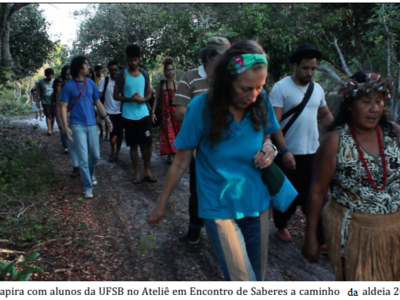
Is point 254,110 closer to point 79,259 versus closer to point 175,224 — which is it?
point 79,259

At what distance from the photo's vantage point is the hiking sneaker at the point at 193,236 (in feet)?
14.1

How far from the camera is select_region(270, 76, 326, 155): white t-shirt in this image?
13.5ft

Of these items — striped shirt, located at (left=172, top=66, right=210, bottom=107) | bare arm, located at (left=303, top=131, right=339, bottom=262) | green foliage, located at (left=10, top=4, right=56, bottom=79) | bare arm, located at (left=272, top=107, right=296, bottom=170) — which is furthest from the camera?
green foliage, located at (left=10, top=4, right=56, bottom=79)

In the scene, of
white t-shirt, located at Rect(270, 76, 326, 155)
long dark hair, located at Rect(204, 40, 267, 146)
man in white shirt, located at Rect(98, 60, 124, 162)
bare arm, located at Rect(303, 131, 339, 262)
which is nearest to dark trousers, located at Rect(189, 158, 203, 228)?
white t-shirt, located at Rect(270, 76, 326, 155)

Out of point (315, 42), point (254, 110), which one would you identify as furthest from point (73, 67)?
point (315, 42)

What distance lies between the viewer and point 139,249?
13.9 ft

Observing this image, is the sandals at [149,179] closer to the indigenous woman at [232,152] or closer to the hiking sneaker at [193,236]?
the hiking sneaker at [193,236]

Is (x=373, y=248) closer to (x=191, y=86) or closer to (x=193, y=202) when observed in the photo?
(x=193, y=202)

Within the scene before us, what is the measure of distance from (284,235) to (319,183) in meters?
2.00

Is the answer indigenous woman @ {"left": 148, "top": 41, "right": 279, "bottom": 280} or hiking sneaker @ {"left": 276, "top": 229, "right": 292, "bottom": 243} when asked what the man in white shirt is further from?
indigenous woman @ {"left": 148, "top": 41, "right": 279, "bottom": 280}

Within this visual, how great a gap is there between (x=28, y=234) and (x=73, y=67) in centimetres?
274

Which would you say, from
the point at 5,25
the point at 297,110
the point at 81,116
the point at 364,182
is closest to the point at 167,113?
the point at 81,116

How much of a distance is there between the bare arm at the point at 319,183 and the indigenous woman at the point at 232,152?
0.35 m

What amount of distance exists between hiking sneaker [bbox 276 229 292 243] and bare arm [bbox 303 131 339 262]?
1811 millimetres
